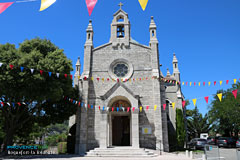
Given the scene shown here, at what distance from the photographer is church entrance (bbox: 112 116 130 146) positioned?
19300 mm

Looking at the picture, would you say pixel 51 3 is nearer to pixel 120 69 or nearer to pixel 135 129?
pixel 135 129

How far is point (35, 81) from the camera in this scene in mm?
13703

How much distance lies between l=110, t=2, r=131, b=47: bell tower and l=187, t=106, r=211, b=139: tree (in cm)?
3426

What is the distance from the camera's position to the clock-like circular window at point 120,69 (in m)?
19.4

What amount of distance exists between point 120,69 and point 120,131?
21.1 feet

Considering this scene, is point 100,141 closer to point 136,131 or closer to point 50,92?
point 136,131

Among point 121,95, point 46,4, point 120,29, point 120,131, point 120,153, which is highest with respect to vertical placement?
point 120,29

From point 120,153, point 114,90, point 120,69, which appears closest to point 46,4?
point 114,90

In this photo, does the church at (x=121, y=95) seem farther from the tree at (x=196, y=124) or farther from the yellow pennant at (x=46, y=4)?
the tree at (x=196, y=124)

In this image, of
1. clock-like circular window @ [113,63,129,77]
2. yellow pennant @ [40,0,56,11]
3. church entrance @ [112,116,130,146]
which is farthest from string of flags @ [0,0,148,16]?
church entrance @ [112,116,130,146]

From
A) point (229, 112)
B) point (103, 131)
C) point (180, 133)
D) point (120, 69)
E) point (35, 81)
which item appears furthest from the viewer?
point (229, 112)

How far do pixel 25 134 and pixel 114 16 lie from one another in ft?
51.9

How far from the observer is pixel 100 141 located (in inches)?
637

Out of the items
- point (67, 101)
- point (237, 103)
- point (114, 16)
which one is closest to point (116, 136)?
point (67, 101)
